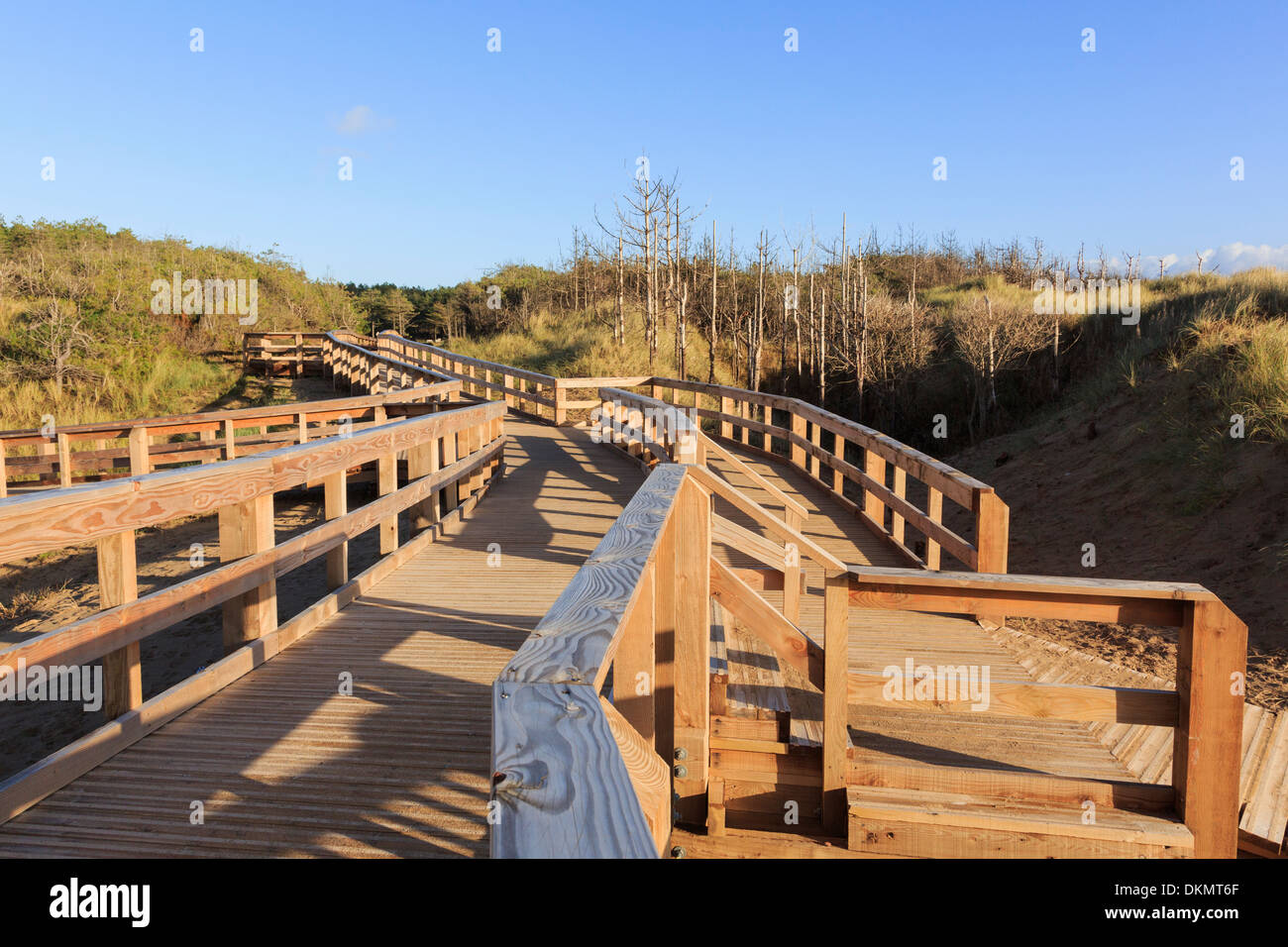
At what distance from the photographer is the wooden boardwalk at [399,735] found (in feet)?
9.53

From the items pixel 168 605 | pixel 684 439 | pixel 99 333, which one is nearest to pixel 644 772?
pixel 168 605

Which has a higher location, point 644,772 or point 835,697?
point 644,772

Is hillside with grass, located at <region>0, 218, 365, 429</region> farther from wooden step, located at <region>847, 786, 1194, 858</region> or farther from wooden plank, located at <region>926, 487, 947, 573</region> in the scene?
wooden step, located at <region>847, 786, 1194, 858</region>

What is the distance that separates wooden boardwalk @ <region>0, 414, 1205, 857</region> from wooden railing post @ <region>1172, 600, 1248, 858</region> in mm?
561

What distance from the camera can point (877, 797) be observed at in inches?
153

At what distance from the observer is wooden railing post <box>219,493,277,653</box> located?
439 centimetres

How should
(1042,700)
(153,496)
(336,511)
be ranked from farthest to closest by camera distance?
1. (336,511)
2. (1042,700)
3. (153,496)

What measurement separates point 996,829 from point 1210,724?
3.12ft

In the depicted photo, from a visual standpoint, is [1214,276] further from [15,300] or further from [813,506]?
[15,300]

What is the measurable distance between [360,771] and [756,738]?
6.25 ft

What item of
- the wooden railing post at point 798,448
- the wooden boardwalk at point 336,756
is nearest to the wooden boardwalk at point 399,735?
the wooden boardwalk at point 336,756

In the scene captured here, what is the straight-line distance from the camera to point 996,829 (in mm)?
3744

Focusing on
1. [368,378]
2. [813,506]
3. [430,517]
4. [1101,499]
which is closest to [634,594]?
[430,517]

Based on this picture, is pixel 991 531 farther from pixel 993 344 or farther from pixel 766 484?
pixel 993 344
